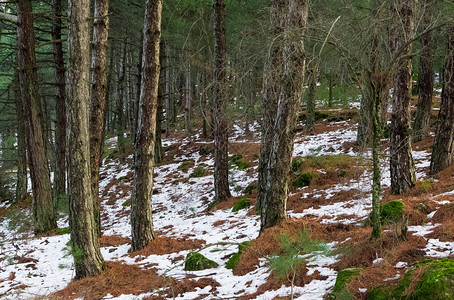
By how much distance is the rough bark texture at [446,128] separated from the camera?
7.23 metres

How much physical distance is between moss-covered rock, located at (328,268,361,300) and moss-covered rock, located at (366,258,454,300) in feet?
0.69

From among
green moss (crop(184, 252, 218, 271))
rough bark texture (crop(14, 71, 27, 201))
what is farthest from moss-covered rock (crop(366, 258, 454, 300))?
rough bark texture (crop(14, 71, 27, 201))

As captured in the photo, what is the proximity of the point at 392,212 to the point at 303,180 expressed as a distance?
16.3 feet

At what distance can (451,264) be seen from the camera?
10.1ft

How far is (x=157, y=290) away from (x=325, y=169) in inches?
285

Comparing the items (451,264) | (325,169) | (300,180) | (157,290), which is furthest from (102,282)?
(325,169)

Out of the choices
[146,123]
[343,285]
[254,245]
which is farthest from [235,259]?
[146,123]

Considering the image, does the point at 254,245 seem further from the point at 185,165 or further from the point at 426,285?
the point at 185,165

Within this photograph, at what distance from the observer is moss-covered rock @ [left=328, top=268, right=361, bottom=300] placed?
331 centimetres

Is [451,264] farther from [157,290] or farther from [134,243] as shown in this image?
[134,243]

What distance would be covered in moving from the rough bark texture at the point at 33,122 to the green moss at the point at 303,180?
24.0 feet

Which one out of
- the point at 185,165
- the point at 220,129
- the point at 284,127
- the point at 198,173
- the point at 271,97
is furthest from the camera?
the point at 185,165

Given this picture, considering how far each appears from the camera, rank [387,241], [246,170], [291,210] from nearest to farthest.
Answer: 1. [387,241]
2. [291,210]
3. [246,170]

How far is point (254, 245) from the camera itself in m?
5.48
